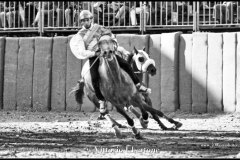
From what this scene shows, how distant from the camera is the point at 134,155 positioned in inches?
497

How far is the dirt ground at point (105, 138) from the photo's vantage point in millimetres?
13047

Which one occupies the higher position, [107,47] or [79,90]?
[107,47]

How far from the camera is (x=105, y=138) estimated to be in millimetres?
16578

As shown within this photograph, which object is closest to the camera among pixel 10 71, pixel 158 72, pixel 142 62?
pixel 142 62

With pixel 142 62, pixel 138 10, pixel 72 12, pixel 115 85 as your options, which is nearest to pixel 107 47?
pixel 115 85

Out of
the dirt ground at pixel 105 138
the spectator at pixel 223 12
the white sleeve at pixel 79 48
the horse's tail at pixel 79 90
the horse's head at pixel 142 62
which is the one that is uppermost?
the spectator at pixel 223 12

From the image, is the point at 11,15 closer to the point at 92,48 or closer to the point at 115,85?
the point at 92,48

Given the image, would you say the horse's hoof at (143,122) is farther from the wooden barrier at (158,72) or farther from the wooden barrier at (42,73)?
the wooden barrier at (42,73)

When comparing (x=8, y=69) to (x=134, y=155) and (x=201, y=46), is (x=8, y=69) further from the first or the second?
(x=134, y=155)

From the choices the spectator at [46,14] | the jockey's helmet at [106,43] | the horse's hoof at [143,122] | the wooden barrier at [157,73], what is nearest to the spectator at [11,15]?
the spectator at [46,14]

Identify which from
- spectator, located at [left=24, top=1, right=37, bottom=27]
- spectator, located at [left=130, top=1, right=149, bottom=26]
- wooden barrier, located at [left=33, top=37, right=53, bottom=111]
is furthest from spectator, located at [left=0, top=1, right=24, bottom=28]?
spectator, located at [left=130, top=1, right=149, bottom=26]

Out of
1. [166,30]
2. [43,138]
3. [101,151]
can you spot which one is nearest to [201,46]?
[166,30]

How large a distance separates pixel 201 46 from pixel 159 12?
8.99ft

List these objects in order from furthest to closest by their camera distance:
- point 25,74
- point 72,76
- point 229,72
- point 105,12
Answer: point 105,12
point 25,74
point 72,76
point 229,72
